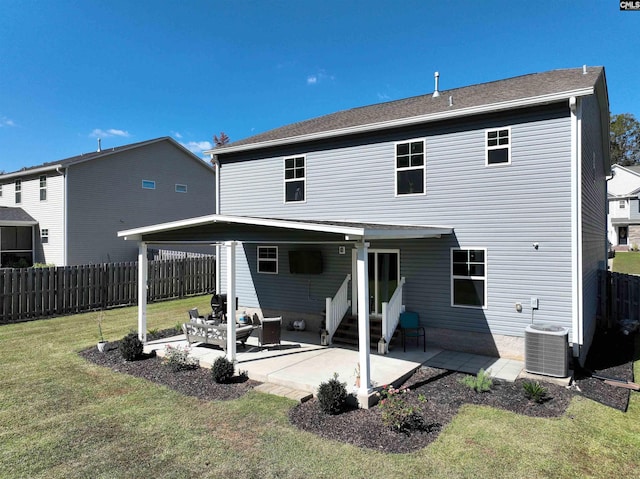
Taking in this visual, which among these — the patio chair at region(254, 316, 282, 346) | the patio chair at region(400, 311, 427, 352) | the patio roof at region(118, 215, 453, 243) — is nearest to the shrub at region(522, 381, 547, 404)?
the patio chair at region(400, 311, 427, 352)

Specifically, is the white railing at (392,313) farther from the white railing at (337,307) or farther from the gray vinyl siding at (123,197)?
the gray vinyl siding at (123,197)

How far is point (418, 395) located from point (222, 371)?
3443mm

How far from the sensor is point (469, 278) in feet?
28.8

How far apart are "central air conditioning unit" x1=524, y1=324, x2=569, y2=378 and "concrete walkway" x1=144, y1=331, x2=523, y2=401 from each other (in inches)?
17.2

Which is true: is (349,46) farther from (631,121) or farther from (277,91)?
(631,121)

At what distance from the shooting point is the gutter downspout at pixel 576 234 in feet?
24.8

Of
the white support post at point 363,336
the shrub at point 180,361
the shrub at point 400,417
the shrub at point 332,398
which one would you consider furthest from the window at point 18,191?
the shrub at point 400,417

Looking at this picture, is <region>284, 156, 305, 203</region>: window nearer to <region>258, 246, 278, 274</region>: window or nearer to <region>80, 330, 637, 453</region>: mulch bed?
<region>258, 246, 278, 274</region>: window

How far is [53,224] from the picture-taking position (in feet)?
64.1

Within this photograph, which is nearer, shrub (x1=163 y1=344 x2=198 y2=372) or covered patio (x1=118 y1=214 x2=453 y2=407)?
covered patio (x1=118 y1=214 x2=453 y2=407)

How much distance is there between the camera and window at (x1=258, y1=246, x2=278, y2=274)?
38.1 ft

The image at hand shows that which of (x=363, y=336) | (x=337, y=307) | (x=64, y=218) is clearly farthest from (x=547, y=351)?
(x=64, y=218)

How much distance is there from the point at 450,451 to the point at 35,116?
2778 cm

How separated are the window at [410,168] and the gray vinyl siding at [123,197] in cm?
1720
